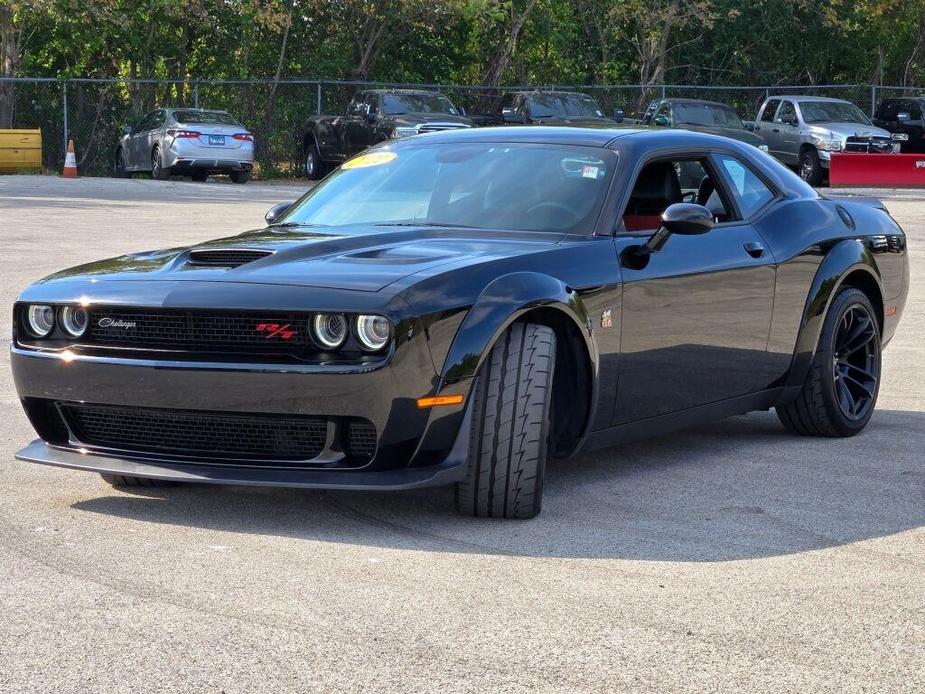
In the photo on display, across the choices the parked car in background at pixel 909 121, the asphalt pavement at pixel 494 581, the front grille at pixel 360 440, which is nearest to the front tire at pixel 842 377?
the asphalt pavement at pixel 494 581

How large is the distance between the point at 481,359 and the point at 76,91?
30.7 metres

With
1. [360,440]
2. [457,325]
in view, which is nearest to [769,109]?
[457,325]

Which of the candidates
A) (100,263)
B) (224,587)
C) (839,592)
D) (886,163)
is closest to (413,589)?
(224,587)

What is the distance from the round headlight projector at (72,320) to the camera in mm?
5293

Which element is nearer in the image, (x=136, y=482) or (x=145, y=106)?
(x=136, y=482)

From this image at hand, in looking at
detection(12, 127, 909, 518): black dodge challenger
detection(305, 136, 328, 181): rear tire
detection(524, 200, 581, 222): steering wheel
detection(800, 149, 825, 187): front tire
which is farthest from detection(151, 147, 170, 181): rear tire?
detection(524, 200, 581, 222): steering wheel

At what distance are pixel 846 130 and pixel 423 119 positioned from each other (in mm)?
8440

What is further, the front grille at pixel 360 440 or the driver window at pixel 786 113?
the driver window at pixel 786 113

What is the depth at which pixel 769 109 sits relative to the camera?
33188 millimetres

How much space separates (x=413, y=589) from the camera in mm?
4430

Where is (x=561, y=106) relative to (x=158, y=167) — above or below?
above

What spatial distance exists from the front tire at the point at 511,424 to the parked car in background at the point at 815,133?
2556 centimetres

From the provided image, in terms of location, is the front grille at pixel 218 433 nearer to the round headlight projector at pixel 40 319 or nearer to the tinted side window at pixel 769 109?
the round headlight projector at pixel 40 319

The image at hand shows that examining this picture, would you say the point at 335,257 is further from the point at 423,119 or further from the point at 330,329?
the point at 423,119
